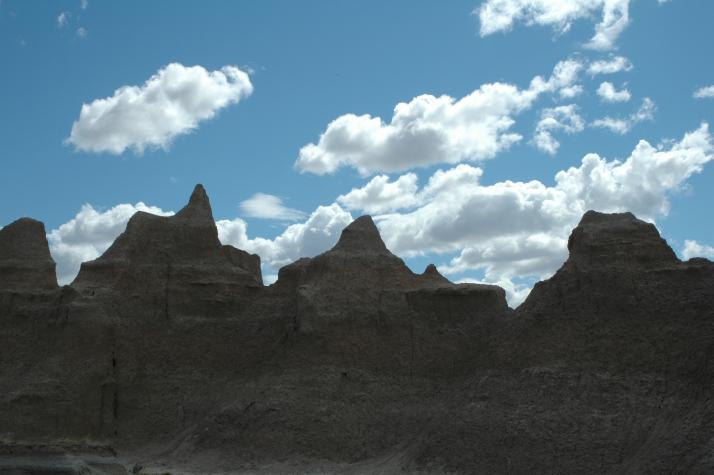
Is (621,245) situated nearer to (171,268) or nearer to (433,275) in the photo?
(433,275)

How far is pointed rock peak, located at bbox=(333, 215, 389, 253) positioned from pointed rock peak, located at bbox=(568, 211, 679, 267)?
12.5 metres

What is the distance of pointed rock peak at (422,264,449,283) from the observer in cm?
5487

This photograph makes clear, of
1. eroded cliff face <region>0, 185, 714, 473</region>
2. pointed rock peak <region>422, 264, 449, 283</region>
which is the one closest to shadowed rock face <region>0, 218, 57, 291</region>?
eroded cliff face <region>0, 185, 714, 473</region>

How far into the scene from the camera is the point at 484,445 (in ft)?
135

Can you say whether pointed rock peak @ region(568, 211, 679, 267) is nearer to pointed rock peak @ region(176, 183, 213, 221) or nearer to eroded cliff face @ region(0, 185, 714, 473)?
eroded cliff face @ region(0, 185, 714, 473)

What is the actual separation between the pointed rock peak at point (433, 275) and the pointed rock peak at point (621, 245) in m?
9.44

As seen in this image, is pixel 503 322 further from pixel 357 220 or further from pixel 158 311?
pixel 158 311

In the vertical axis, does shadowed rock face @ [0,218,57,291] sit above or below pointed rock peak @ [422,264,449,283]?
above

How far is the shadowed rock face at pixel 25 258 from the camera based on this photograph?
189 feet

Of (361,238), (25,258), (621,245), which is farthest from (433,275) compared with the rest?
(25,258)

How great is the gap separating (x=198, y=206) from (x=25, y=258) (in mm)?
11227

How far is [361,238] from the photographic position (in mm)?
55375

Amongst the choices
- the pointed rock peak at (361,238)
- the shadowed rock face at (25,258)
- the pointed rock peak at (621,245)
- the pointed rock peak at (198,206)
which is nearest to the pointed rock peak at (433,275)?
the pointed rock peak at (361,238)

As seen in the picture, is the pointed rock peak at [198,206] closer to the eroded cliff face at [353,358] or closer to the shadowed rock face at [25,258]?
the eroded cliff face at [353,358]
